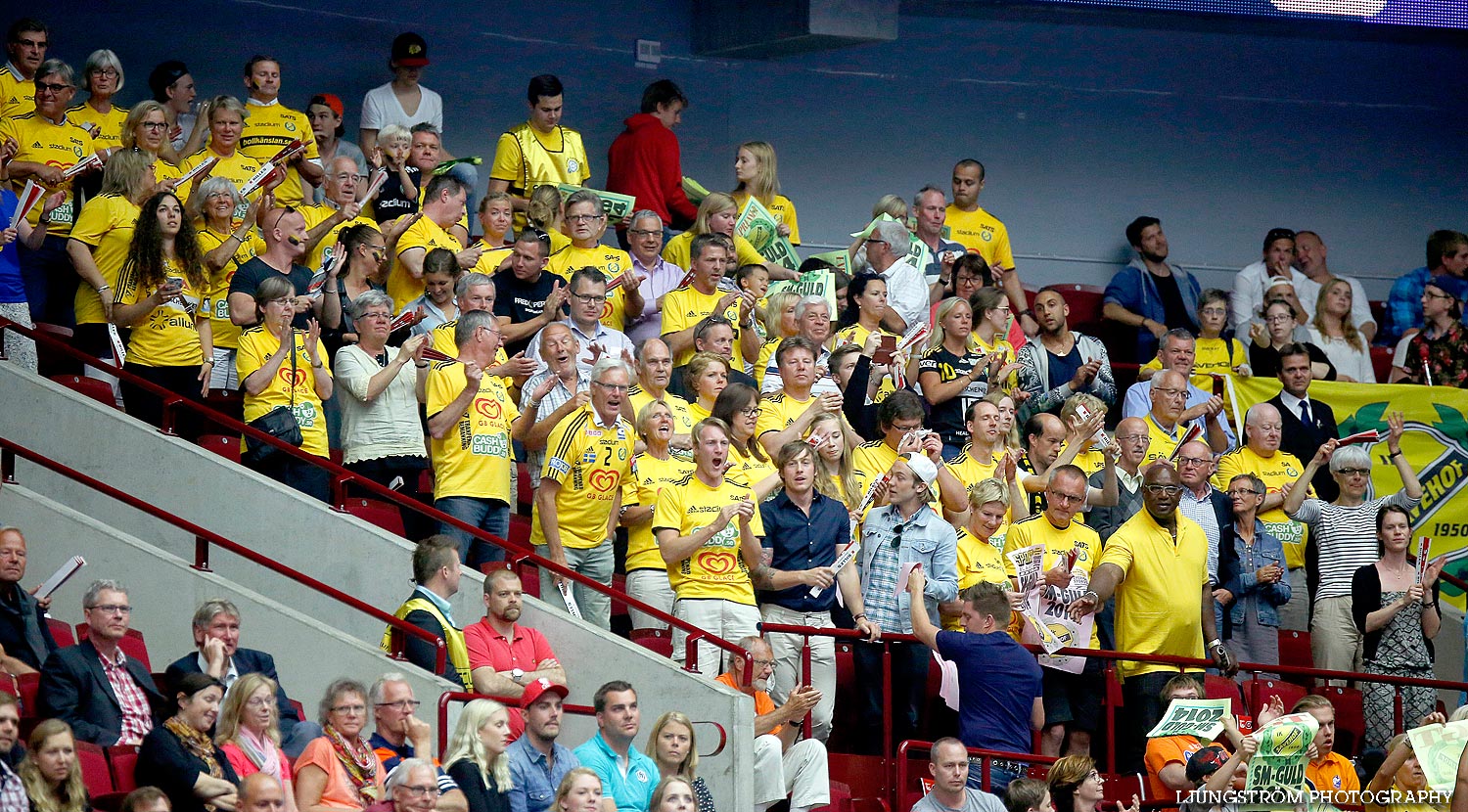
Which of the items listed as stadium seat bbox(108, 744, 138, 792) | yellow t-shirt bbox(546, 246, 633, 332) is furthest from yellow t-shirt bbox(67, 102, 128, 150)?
stadium seat bbox(108, 744, 138, 792)

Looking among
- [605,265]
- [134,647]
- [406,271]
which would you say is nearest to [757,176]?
[605,265]

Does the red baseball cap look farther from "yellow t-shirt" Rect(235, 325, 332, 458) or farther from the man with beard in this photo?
the man with beard

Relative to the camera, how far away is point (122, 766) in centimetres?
724

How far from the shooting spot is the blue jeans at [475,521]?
9.78 metres

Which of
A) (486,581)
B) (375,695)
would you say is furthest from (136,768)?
(486,581)

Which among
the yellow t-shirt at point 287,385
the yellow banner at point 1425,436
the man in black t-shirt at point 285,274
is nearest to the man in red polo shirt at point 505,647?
the yellow t-shirt at point 287,385

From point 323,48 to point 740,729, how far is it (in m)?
8.50

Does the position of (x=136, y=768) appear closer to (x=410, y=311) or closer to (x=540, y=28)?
(x=410, y=311)

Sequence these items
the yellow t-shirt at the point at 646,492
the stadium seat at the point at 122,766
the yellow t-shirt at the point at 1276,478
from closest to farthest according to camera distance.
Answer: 1. the stadium seat at the point at 122,766
2. the yellow t-shirt at the point at 646,492
3. the yellow t-shirt at the point at 1276,478

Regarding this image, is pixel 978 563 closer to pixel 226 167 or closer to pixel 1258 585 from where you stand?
pixel 1258 585

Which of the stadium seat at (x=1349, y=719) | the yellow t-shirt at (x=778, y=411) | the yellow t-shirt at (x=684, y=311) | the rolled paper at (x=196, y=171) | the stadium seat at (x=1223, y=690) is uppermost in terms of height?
the rolled paper at (x=196, y=171)

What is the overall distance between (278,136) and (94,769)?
258 inches

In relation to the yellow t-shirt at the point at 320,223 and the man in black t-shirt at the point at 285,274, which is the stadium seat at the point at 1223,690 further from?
the yellow t-shirt at the point at 320,223

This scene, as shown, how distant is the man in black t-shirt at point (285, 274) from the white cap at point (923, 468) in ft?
10.7
